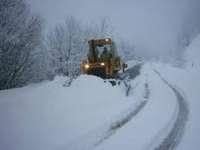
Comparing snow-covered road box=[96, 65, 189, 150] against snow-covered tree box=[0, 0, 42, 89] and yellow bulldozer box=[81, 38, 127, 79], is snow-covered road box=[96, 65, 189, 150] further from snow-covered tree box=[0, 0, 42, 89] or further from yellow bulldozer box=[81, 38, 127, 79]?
snow-covered tree box=[0, 0, 42, 89]

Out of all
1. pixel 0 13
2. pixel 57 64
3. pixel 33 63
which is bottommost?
pixel 57 64

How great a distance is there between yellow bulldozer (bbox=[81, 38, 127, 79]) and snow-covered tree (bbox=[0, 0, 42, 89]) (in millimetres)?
5361

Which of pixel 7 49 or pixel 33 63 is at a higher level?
pixel 7 49

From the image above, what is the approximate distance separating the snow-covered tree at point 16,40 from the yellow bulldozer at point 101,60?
17.6 ft

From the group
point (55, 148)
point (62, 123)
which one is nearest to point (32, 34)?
point (62, 123)

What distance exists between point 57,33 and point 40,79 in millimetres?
17123

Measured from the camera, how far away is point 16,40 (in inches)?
822

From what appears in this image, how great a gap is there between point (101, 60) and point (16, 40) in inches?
271

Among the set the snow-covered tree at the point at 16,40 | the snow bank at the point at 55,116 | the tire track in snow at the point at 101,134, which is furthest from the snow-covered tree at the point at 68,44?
the tire track in snow at the point at 101,134

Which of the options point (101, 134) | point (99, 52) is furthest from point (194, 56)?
point (101, 134)

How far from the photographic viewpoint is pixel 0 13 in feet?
71.5

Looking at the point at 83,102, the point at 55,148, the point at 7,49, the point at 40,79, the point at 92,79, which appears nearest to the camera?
the point at 55,148

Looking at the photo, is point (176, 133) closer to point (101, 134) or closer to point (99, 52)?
point (101, 134)

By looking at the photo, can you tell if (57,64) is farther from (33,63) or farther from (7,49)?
(7,49)
